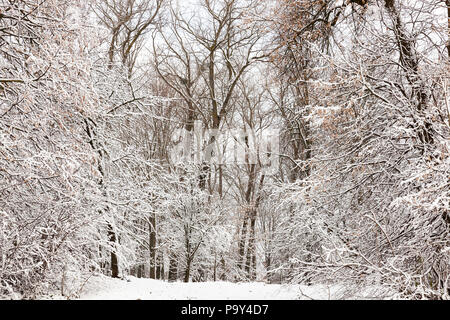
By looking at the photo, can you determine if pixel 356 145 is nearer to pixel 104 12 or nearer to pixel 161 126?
pixel 104 12

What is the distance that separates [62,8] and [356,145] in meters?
5.63

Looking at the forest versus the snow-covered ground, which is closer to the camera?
the forest

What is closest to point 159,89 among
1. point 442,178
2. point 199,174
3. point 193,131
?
point 193,131

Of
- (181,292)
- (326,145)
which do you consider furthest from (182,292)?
(326,145)

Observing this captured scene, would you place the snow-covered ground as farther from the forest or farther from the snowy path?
the forest

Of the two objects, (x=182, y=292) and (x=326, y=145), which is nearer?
(x=326, y=145)

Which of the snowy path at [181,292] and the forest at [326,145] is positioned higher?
the forest at [326,145]

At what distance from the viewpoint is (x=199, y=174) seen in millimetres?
13445

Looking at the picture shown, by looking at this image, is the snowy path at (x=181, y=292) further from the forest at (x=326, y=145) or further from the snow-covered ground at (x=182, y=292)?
the forest at (x=326, y=145)

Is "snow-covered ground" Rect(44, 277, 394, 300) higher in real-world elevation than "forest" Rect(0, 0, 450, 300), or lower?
lower

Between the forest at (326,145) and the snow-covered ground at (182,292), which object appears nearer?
the forest at (326,145)

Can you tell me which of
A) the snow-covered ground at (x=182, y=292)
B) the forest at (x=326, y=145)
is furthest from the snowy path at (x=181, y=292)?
the forest at (x=326, y=145)

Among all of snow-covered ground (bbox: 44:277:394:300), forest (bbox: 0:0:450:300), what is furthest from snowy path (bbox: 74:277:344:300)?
forest (bbox: 0:0:450:300)

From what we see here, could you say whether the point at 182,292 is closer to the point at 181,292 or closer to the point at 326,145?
the point at 181,292
